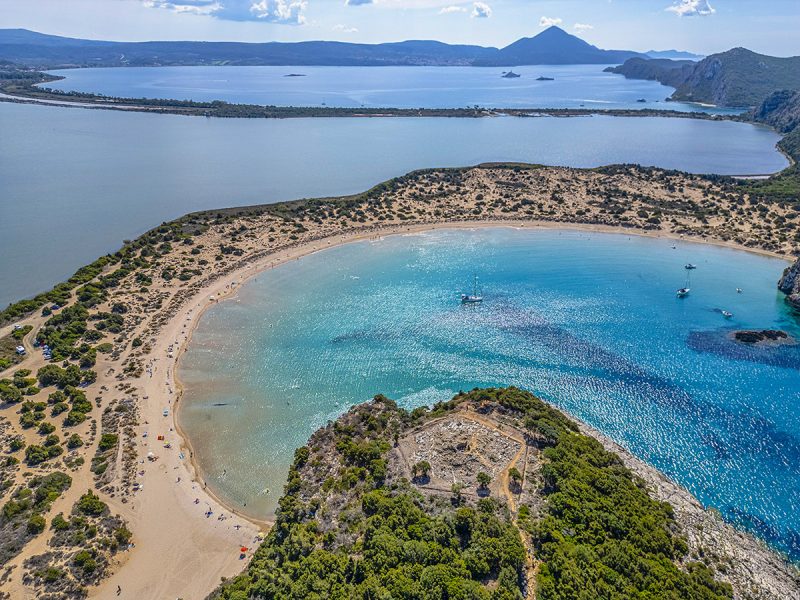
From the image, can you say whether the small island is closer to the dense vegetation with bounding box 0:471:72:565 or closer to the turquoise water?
the turquoise water

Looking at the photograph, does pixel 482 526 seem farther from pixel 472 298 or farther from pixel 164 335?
pixel 164 335

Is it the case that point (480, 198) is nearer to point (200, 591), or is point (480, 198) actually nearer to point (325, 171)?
point (325, 171)

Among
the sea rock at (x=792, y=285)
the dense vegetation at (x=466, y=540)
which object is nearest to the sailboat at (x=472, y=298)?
the dense vegetation at (x=466, y=540)

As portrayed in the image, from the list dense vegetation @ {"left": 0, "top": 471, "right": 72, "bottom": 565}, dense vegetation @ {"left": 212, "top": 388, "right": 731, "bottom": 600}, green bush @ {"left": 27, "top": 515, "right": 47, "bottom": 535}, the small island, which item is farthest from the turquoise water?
green bush @ {"left": 27, "top": 515, "right": 47, "bottom": 535}

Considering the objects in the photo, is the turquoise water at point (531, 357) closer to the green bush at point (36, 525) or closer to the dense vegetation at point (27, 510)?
the dense vegetation at point (27, 510)

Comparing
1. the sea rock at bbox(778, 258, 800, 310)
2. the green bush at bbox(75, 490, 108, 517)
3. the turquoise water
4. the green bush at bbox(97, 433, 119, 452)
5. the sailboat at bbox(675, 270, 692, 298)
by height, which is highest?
the sea rock at bbox(778, 258, 800, 310)
